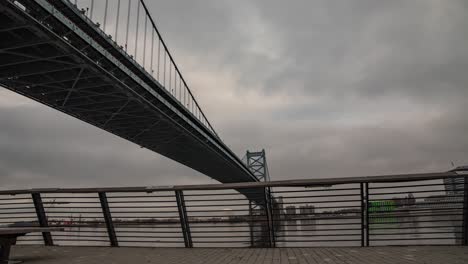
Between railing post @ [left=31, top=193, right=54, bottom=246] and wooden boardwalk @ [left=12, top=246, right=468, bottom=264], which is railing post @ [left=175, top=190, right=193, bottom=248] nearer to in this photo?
wooden boardwalk @ [left=12, top=246, right=468, bottom=264]

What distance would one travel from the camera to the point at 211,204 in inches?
157

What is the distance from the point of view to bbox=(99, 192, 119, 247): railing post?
4236 millimetres

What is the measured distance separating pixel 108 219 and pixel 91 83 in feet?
53.8

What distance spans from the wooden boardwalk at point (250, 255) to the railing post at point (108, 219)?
26cm

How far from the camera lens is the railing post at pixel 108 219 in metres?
4.24

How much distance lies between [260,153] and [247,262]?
5504 centimetres

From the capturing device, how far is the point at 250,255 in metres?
3.44

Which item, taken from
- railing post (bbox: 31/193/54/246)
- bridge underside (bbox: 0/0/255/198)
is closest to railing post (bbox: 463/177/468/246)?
railing post (bbox: 31/193/54/246)

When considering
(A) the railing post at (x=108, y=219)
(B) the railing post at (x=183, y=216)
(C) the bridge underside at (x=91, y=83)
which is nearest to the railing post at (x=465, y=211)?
(B) the railing post at (x=183, y=216)

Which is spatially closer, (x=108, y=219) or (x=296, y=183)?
(x=296, y=183)

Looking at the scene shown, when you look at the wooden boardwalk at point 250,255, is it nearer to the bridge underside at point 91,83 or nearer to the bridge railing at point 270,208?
the bridge railing at point 270,208

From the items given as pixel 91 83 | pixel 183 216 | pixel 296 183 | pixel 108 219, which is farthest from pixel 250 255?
pixel 91 83

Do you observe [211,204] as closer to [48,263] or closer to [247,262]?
[247,262]

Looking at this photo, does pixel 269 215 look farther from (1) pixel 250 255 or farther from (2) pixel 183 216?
(2) pixel 183 216
